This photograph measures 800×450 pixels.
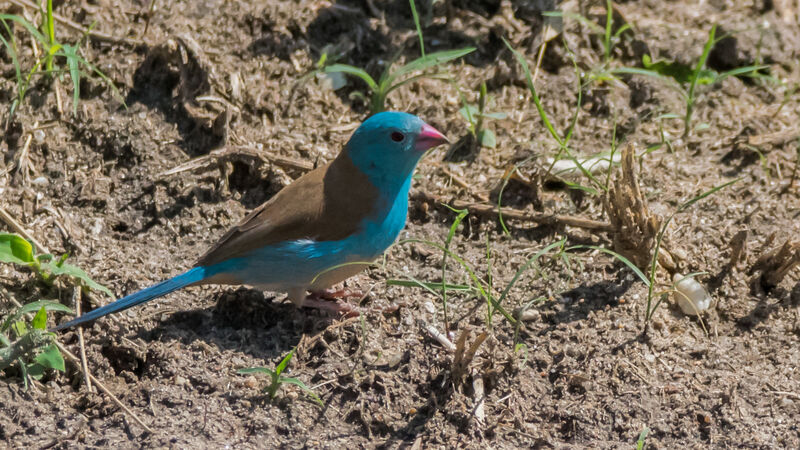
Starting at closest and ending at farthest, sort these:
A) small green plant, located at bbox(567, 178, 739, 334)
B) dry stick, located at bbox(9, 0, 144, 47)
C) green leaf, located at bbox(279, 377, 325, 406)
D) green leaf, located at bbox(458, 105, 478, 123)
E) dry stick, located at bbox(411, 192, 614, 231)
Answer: green leaf, located at bbox(279, 377, 325, 406), small green plant, located at bbox(567, 178, 739, 334), dry stick, located at bbox(411, 192, 614, 231), green leaf, located at bbox(458, 105, 478, 123), dry stick, located at bbox(9, 0, 144, 47)

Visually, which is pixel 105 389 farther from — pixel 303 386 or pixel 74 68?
pixel 74 68

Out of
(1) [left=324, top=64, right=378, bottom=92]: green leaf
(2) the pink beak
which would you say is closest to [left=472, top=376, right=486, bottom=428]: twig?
(2) the pink beak

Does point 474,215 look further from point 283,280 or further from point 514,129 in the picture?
point 283,280

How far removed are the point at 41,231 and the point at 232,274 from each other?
42.3 inches

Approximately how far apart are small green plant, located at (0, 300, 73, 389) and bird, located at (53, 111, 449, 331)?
120mm

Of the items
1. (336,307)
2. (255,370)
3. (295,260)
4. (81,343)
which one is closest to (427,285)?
(336,307)

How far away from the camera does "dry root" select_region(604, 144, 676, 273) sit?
4.18 m

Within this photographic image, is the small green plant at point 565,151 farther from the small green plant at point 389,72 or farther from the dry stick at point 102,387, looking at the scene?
the dry stick at point 102,387

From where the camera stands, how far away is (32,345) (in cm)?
373

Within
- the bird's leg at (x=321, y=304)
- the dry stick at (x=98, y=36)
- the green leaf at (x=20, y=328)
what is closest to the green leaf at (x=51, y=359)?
the green leaf at (x=20, y=328)

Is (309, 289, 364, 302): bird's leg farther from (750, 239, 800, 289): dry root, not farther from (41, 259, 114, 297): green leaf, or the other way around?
(750, 239, 800, 289): dry root

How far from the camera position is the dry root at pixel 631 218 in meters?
4.18

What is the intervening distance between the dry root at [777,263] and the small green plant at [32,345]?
2979 millimetres

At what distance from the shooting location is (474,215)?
471cm
